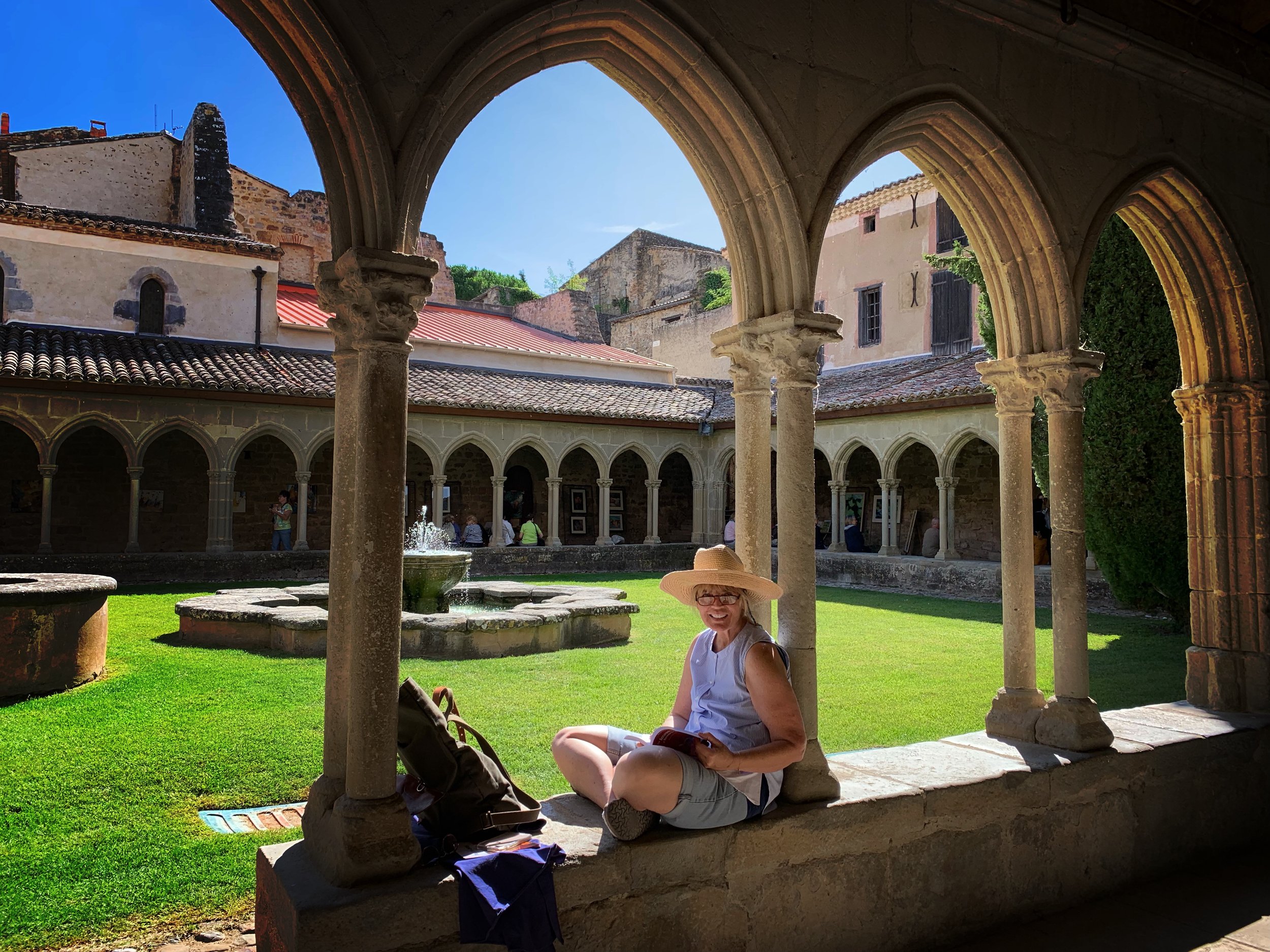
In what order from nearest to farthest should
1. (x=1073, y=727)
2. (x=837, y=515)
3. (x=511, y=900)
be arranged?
(x=511, y=900) → (x=1073, y=727) → (x=837, y=515)

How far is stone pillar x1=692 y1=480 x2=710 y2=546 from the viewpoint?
1889cm

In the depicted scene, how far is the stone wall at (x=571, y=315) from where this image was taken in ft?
84.5

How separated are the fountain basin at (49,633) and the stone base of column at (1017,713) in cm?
572

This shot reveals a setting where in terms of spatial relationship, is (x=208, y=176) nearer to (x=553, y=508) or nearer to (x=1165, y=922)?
(x=553, y=508)

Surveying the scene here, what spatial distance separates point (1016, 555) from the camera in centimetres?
417

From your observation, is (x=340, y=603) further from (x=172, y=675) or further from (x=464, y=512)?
(x=464, y=512)

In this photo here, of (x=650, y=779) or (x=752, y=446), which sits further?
(x=752, y=446)

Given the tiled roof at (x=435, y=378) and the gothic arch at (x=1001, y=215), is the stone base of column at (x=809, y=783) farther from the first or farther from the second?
the tiled roof at (x=435, y=378)

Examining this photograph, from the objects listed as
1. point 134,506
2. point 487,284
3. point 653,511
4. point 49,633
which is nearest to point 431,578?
point 49,633

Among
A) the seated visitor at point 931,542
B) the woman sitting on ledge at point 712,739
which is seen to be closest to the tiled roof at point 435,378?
the seated visitor at point 931,542

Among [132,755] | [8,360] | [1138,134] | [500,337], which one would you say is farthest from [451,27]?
[500,337]

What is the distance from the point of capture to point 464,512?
18.7m

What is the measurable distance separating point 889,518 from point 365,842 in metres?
14.1

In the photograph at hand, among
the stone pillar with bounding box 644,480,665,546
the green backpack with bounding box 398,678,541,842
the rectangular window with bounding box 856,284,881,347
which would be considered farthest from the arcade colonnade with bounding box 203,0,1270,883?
the rectangular window with bounding box 856,284,881,347
